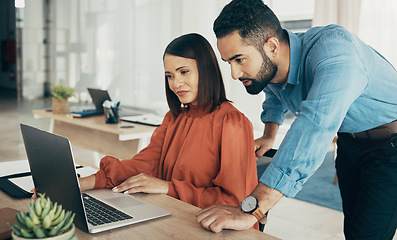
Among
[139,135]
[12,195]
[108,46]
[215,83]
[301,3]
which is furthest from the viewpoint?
[108,46]

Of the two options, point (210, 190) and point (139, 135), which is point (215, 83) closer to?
point (210, 190)

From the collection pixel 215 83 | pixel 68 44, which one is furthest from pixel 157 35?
pixel 215 83

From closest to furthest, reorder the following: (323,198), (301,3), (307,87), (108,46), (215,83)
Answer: (307,87), (215,83), (323,198), (301,3), (108,46)

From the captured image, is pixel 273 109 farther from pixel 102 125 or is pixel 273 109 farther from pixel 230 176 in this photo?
pixel 102 125

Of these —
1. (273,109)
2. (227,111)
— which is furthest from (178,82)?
(273,109)

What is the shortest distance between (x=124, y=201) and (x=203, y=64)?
633 mm

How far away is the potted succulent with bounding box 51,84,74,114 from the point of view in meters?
3.69

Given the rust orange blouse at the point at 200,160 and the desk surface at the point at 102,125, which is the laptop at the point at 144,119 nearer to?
the desk surface at the point at 102,125

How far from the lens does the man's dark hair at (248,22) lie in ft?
4.21

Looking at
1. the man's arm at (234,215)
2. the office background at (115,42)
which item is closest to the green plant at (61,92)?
the office background at (115,42)

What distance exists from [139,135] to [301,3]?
360cm

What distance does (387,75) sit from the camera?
1511 mm

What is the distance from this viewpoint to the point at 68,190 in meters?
1.00

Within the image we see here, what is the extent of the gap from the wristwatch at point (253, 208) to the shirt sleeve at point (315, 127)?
6 centimetres
